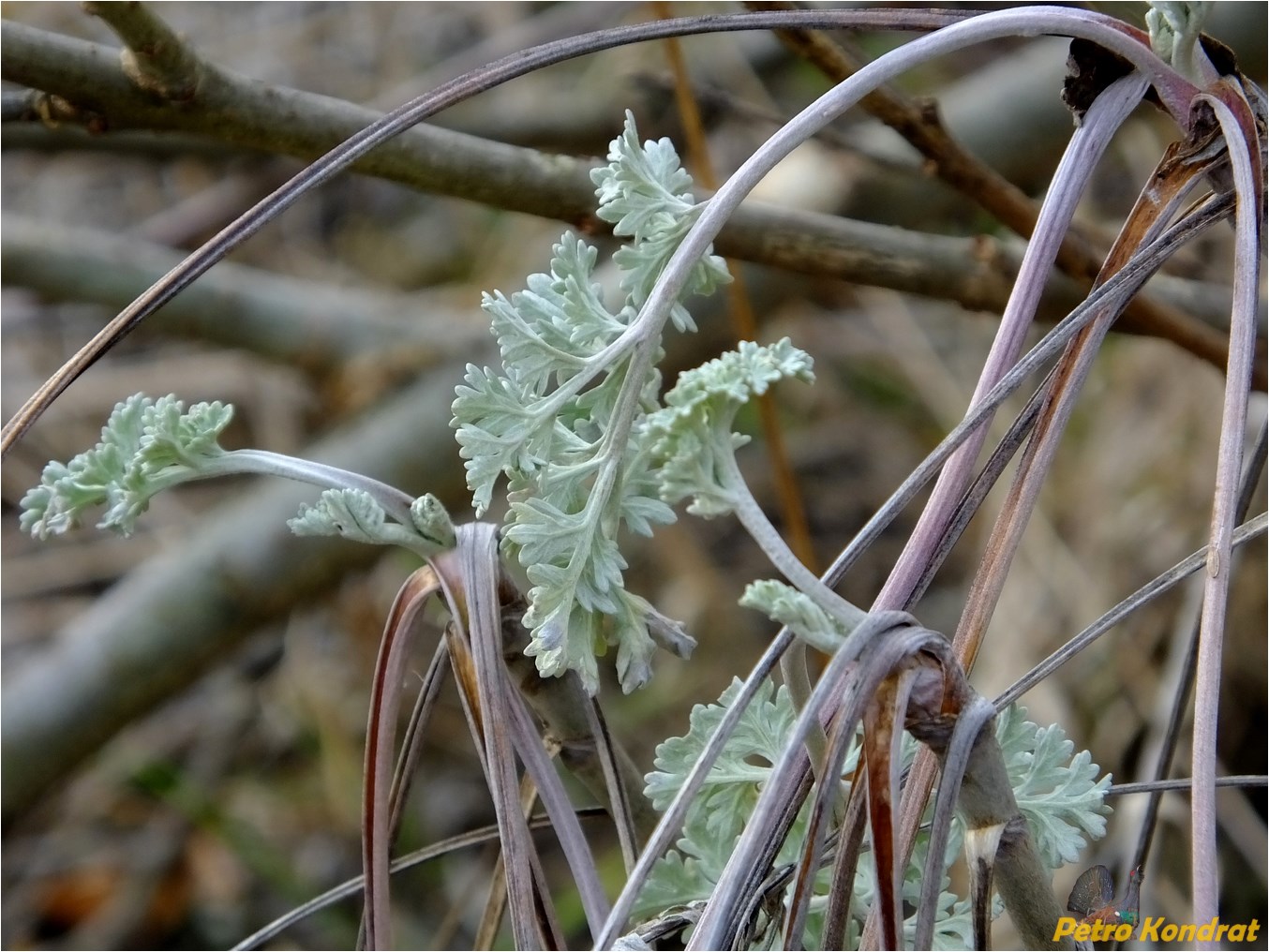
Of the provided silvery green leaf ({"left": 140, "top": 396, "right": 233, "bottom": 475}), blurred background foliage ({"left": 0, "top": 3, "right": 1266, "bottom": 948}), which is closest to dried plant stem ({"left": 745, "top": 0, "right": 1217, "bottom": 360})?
blurred background foliage ({"left": 0, "top": 3, "right": 1266, "bottom": 948})

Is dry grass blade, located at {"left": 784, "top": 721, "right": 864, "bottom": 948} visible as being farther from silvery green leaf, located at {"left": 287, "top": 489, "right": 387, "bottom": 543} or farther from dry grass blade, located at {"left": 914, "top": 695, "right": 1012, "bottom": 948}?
silvery green leaf, located at {"left": 287, "top": 489, "right": 387, "bottom": 543}

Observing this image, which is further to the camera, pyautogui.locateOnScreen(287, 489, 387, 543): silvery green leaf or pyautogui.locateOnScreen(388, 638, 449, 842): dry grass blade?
pyautogui.locateOnScreen(388, 638, 449, 842): dry grass blade

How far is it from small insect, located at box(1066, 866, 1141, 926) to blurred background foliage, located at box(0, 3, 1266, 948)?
2.22 feet

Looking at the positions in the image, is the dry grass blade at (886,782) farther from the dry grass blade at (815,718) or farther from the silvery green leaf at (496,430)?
the silvery green leaf at (496,430)

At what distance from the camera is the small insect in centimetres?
38

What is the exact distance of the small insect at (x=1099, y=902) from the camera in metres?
0.38

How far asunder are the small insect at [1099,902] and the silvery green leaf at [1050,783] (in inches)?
0.4

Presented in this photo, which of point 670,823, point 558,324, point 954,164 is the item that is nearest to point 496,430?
point 558,324

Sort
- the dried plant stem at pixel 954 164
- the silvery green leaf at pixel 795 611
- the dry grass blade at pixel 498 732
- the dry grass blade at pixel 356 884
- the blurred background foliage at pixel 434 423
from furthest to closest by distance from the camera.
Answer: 1. the blurred background foliage at pixel 434 423
2. the dried plant stem at pixel 954 164
3. the dry grass blade at pixel 356 884
4. the dry grass blade at pixel 498 732
5. the silvery green leaf at pixel 795 611

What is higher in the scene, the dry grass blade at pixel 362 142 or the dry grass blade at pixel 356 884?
the dry grass blade at pixel 362 142

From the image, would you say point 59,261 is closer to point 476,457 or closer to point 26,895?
point 26,895

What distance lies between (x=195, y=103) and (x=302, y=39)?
6.12 feet

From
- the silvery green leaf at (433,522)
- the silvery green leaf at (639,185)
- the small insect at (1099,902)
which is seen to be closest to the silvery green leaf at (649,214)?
the silvery green leaf at (639,185)

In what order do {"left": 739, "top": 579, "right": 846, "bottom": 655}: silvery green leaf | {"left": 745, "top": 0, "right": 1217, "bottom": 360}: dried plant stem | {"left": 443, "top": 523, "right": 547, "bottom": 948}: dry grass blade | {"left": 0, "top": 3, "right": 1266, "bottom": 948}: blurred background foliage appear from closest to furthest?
1. {"left": 739, "top": 579, "right": 846, "bottom": 655}: silvery green leaf
2. {"left": 443, "top": 523, "right": 547, "bottom": 948}: dry grass blade
3. {"left": 745, "top": 0, "right": 1217, "bottom": 360}: dried plant stem
4. {"left": 0, "top": 3, "right": 1266, "bottom": 948}: blurred background foliage
